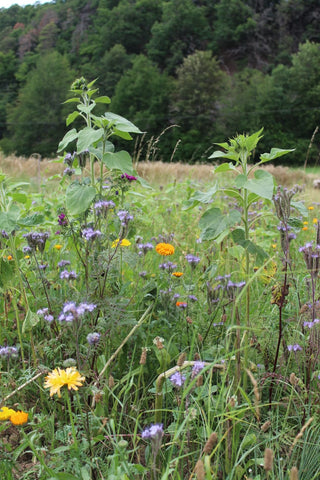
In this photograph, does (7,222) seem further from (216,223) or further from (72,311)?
(216,223)

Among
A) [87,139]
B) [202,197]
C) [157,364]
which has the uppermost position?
[87,139]

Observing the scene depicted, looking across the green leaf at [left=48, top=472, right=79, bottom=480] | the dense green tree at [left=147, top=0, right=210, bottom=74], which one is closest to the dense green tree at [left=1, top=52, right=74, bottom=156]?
the dense green tree at [left=147, top=0, right=210, bottom=74]

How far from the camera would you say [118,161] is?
1416 mm

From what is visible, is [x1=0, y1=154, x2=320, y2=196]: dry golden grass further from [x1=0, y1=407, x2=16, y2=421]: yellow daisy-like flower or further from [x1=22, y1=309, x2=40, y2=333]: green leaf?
[x1=0, y1=407, x2=16, y2=421]: yellow daisy-like flower

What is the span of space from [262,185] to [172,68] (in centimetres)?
4776

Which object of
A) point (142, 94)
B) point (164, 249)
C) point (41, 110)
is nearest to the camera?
point (164, 249)

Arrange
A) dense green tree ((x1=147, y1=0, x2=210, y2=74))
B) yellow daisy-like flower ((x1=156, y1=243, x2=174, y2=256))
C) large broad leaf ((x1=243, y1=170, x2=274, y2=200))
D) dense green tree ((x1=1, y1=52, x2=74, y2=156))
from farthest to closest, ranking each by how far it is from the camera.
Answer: dense green tree ((x1=147, y1=0, x2=210, y2=74))
dense green tree ((x1=1, y1=52, x2=74, y2=156))
yellow daisy-like flower ((x1=156, y1=243, x2=174, y2=256))
large broad leaf ((x1=243, y1=170, x2=274, y2=200))

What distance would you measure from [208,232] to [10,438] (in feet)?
2.71

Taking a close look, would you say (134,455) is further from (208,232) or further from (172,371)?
(208,232)

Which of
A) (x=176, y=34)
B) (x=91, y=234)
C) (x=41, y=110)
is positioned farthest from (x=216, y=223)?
(x=176, y=34)

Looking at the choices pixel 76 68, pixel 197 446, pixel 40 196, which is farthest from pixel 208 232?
pixel 76 68

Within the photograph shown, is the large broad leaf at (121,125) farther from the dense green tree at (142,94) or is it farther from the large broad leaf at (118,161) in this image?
the dense green tree at (142,94)

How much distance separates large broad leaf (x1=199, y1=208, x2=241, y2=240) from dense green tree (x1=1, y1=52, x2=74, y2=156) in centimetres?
3676

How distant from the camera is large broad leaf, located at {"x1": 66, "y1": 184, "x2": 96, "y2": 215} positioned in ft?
4.46
